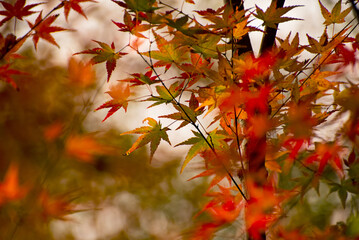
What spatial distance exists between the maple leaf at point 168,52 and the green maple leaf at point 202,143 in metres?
0.22

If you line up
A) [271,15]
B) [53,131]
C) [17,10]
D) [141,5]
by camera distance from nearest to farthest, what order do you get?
[141,5], [271,15], [17,10], [53,131]

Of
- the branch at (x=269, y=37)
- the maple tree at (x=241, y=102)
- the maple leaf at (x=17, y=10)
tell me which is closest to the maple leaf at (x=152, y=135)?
the maple tree at (x=241, y=102)

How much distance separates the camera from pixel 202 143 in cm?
84

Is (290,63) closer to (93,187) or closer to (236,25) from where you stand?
(236,25)

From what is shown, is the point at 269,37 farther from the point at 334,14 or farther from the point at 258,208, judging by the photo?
the point at 258,208

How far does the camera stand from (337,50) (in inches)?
33.6

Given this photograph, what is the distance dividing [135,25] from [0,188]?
0.59m

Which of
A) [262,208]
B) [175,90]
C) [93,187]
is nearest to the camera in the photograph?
[262,208]

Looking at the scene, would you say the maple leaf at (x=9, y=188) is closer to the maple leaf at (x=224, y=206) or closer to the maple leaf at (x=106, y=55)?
the maple leaf at (x=106, y=55)

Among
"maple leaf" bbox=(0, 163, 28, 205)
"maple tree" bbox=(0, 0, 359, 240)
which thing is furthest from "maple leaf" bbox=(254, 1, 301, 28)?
"maple leaf" bbox=(0, 163, 28, 205)

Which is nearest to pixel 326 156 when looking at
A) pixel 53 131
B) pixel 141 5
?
pixel 141 5

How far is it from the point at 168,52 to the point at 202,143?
10.7 inches

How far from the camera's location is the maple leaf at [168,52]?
0.81 metres

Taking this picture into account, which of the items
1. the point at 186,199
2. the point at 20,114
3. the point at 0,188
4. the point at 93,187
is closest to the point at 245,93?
the point at 0,188
